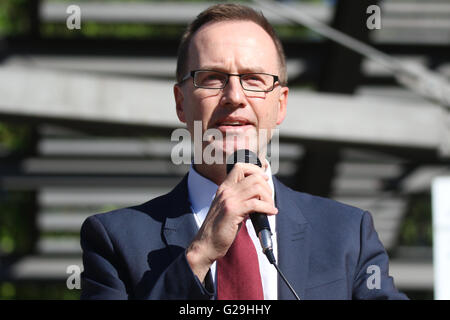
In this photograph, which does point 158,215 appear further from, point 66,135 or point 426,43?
point 66,135

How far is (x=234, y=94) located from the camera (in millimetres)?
1539

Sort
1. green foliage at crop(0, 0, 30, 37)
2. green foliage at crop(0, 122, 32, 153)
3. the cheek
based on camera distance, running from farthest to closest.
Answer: green foliage at crop(0, 122, 32, 153) → green foliage at crop(0, 0, 30, 37) → the cheek

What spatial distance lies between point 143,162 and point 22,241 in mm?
1886

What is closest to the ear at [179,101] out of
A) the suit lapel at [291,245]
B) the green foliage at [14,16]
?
the suit lapel at [291,245]

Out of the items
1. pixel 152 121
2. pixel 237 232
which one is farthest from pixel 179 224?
pixel 152 121

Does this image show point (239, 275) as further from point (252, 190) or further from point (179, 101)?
point (179, 101)

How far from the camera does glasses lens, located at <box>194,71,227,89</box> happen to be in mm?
1567

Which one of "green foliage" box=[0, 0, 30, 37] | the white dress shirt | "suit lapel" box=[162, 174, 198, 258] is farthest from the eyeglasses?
"green foliage" box=[0, 0, 30, 37]

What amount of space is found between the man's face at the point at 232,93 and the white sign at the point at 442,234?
2.59 meters

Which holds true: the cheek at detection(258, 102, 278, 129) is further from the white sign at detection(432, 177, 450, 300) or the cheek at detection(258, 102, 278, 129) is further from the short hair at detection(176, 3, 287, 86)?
the white sign at detection(432, 177, 450, 300)

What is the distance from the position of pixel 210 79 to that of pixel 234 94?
8 centimetres

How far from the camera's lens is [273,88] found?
164 cm
